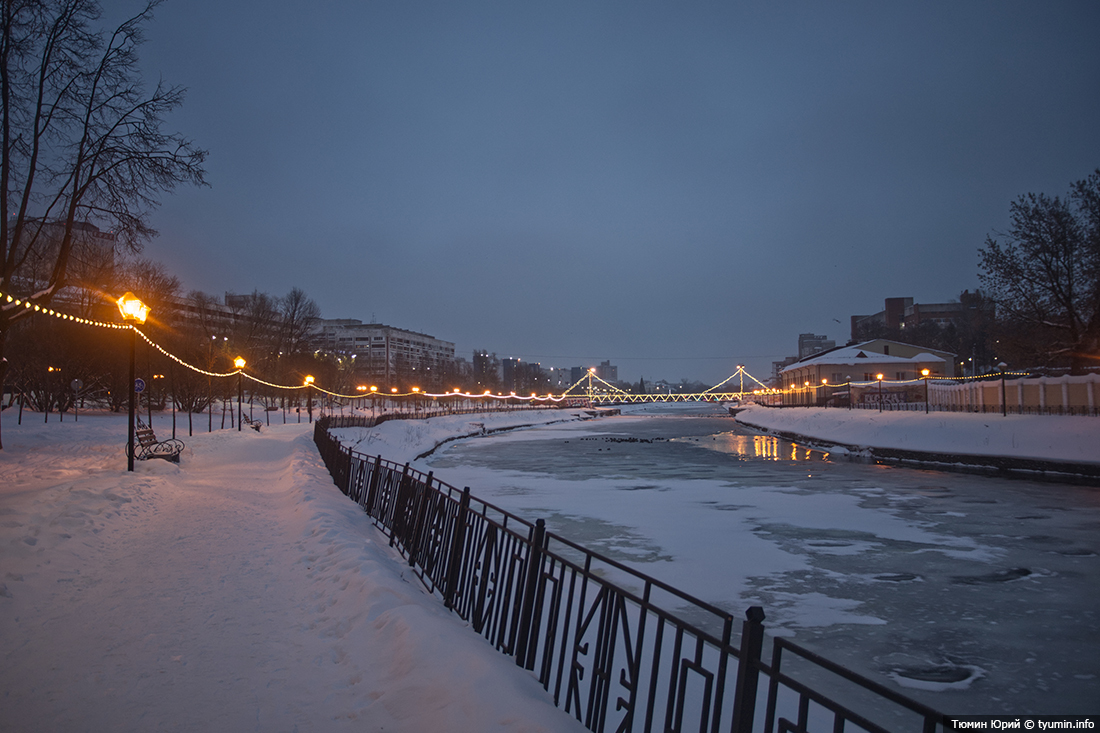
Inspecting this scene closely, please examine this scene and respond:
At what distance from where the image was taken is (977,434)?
79.4 ft

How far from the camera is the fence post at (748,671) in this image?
2.30 metres

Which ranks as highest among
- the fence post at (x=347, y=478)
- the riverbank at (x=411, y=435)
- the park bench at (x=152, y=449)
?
the park bench at (x=152, y=449)

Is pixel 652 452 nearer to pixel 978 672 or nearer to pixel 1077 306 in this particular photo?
pixel 1077 306

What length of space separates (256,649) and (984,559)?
10285 millimetres

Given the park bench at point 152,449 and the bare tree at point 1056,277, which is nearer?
the park bench at point 152,449

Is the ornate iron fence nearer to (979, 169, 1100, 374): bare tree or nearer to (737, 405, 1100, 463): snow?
(737, 405, 1100, 463): snow

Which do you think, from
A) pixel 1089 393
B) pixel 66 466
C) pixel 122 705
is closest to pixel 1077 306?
pixel 1089 393

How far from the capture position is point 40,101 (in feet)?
52.3

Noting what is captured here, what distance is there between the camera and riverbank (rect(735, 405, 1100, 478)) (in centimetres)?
1973

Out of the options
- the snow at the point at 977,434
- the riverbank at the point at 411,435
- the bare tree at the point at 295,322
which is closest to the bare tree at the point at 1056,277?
the snow at the point at 977,434

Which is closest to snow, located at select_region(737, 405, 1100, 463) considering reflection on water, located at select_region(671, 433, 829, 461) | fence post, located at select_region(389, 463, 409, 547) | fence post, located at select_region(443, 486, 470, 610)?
reflection on water, located at select_region(671, 433, 829, 461)

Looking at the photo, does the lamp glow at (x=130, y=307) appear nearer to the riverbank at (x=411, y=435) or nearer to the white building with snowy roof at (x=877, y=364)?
the riverbank at (x=411, y=435)

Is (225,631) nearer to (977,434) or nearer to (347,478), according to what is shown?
(347,478)

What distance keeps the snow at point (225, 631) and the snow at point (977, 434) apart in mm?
22931
